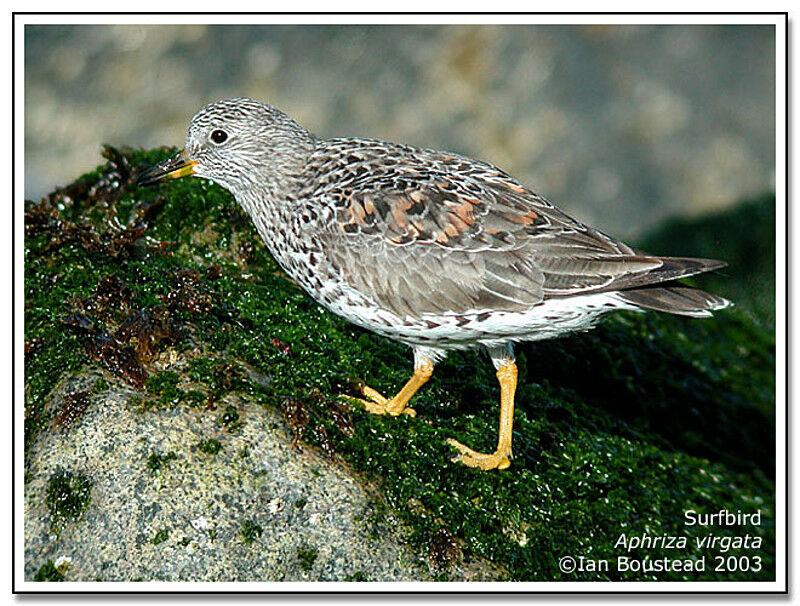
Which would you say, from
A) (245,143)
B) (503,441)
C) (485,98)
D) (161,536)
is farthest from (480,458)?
(485,98)

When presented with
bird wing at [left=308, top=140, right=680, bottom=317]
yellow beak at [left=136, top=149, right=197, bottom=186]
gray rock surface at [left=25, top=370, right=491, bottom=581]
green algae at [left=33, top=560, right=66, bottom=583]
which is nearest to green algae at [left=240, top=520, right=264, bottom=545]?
gray rock surface at [left=25, top=370, right=491, bottom=581]

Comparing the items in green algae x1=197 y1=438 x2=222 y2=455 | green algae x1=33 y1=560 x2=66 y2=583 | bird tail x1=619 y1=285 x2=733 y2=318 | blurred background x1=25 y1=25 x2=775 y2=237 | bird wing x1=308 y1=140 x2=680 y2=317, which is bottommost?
green algae x1=33 y1=560 x2=66 y2=583

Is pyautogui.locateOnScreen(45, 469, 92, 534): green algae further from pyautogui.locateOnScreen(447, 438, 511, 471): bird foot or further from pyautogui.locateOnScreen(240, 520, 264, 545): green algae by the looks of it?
pyautogui.locateOnScreen(447, 438, 511, 471): bird foot

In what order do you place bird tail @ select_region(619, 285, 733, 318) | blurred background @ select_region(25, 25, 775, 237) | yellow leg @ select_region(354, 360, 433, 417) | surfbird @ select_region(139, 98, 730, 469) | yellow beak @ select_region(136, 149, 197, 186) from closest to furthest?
bird tail @ select_region(619, 285, 733, 318)
surfbird @ select_region(139, 98, 730, 469)
yellow leg @ select_region(354, 360, 433, 417)
yellow beak @ select_region(136, 149, 197, 186)
blurred background @ select_region(25, 25, 775, 237)

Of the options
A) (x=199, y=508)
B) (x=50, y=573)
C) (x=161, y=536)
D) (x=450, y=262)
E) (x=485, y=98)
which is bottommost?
(x=50, y=573)

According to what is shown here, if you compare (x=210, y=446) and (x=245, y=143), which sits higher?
(x=245, y=143)

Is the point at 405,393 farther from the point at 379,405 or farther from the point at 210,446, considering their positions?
the point at 210,446

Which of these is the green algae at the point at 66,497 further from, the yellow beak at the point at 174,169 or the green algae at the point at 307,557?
the yellow beak at the point at 174,169
